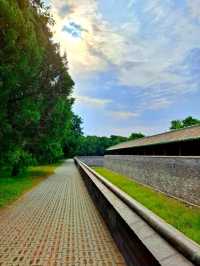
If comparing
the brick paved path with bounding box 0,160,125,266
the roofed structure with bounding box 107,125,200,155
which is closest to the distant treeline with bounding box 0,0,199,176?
the brick paved path with bounding box 0,160,125,266

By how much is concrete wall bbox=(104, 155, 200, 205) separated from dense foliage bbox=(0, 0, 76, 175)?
7582 millimetres

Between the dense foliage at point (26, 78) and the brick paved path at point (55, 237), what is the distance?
14.9 ft

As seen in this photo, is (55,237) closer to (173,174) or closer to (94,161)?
(173,174)

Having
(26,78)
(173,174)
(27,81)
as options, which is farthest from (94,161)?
(26,78)

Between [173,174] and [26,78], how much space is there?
887cm

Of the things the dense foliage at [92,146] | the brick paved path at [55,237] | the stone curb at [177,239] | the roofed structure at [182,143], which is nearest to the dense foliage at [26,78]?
the brick paved path at [55,237]

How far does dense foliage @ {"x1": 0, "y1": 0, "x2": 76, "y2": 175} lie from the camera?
37.9ft

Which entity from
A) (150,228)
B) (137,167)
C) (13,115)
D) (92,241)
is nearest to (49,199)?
(13,115)

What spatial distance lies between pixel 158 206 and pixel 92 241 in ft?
26.5

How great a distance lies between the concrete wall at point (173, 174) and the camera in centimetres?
1509

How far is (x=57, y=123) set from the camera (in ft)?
88.7

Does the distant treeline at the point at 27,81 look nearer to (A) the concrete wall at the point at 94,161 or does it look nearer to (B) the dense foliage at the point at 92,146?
(A) the concrete wall at the point at 94,161

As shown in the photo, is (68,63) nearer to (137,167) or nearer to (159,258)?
(137,167)

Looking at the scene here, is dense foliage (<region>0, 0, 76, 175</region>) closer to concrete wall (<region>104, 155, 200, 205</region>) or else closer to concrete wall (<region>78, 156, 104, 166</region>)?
concrete wall (<region>104, 155, 200, 205</region>)
